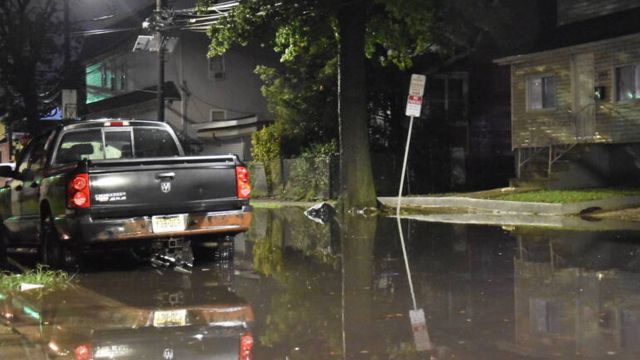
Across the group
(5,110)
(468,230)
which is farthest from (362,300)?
(5,110)

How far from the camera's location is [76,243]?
941 centimetres

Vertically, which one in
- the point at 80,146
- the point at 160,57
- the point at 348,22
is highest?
the point at 160,57

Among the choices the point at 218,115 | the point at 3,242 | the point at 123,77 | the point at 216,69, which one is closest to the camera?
the point at 3,242

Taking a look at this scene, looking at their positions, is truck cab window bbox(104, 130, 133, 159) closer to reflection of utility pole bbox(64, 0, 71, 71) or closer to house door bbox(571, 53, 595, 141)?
house door bbox(571, 53, 595, 141)

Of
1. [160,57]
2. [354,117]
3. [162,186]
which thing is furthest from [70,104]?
[162,186]

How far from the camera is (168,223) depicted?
31.9 feet

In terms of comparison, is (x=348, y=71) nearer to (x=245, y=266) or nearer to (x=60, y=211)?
(x=245, y=266)

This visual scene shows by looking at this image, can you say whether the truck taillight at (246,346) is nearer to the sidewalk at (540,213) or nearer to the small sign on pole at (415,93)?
the sidewalk at (540,213)

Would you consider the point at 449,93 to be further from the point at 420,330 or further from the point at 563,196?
the point at 420,330

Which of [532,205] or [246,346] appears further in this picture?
[532,205]

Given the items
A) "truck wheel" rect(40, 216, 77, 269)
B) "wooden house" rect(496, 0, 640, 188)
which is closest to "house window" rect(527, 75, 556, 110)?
"wooden house" rect(496, 0, 640, 188)

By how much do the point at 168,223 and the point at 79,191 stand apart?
3.78ft

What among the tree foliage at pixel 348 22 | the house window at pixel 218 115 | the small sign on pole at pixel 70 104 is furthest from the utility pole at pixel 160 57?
the house window at pixel 218 115

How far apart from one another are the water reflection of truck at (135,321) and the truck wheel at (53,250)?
119cm
